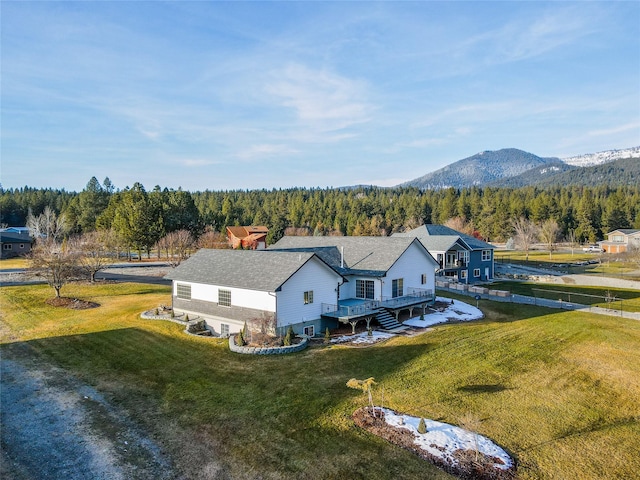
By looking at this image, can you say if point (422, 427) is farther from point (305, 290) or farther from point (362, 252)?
point (362, 252)

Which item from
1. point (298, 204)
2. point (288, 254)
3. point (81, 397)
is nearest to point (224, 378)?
point (81, 397)

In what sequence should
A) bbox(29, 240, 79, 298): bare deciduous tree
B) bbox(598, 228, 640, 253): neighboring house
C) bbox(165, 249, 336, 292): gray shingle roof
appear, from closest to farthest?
bbox(165, 249, 336, 292): gray shingle roof, bbox(29, 240, 79, 298): bare deciduous tree, bbox(598, 228, 640, 253): neighboring house

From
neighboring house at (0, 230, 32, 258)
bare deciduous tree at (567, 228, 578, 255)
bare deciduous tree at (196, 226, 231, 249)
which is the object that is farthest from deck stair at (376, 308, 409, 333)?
bare deciduous tree at (567, 228, 578, 255)

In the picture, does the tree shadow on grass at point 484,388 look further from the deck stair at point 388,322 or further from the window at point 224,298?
the window at point 224,298

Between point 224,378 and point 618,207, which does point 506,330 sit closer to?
point 224,378

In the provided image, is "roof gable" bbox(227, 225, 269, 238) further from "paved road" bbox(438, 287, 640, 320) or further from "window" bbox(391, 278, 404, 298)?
"window" bbox(391, 278, 404, 298)

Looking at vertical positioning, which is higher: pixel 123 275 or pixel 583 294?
pixel 123 275

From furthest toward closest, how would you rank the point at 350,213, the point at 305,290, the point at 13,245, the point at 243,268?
the point at 350,213 → the point at 13,245 → the point at 243,268 → the point at 305,290

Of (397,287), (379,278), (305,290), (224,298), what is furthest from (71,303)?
(397,287)
